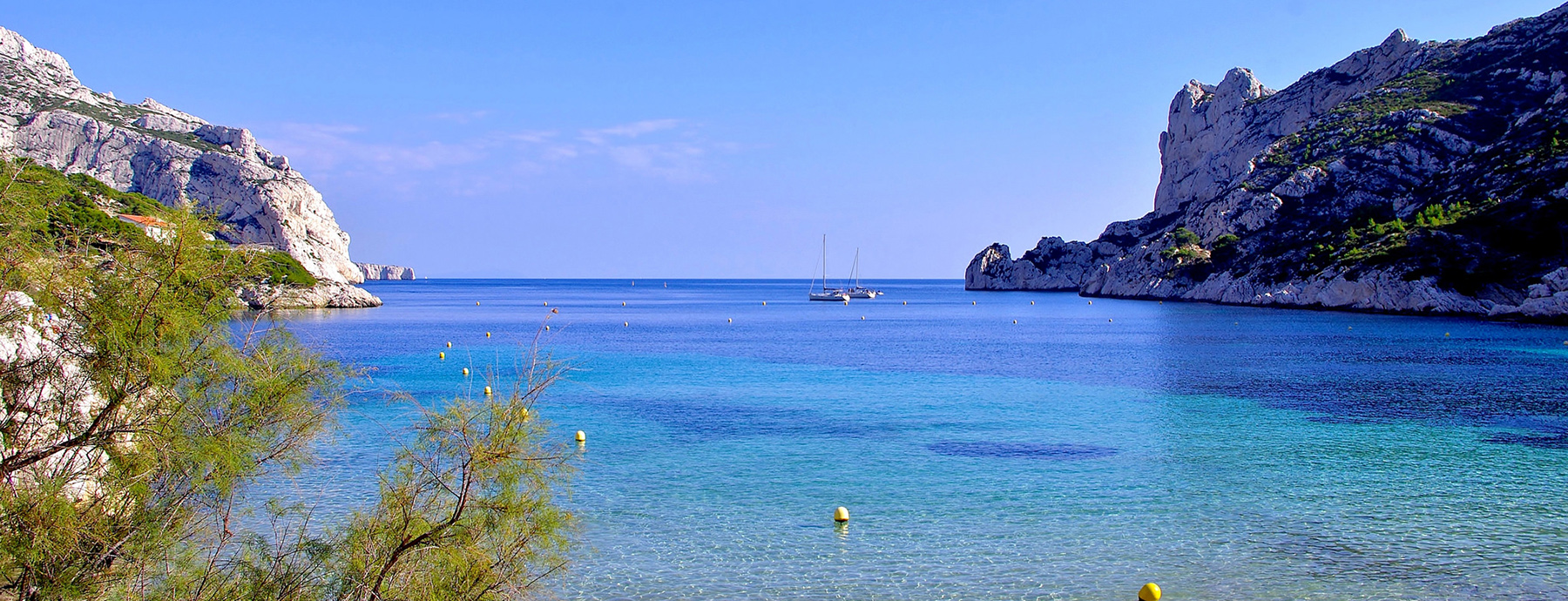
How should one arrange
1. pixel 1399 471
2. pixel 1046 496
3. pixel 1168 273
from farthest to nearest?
1. pixel 1168 273
2. pixel 1399 471
3. pixel 1046 496

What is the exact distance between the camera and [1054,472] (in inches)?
669

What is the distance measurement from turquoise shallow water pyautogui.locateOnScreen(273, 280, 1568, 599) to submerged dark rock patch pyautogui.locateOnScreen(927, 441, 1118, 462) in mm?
125

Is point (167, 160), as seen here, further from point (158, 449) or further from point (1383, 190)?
point (1383, 190)

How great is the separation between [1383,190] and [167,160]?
437ft

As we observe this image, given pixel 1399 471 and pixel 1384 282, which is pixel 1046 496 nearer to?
pixel 1399 471

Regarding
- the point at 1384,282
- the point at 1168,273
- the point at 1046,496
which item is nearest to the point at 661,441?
the point at 1046,496

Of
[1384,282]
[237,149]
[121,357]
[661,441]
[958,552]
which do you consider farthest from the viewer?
[237,149]

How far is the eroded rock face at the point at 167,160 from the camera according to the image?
363ft

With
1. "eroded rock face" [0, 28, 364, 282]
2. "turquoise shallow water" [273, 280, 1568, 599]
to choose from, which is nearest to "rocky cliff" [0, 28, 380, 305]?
"eroded rock face" [0, 28, 364, 282]

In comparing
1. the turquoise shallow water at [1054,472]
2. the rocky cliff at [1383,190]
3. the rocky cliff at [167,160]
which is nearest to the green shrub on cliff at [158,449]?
the turquoise shallow water at [1054,472]

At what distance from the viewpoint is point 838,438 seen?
20.6 m

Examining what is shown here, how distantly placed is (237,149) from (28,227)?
138 metres

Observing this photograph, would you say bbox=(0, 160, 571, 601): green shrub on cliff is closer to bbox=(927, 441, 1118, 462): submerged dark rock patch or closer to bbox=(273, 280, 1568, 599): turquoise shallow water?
bbox=(273, 280, 1568, 599): turquoise shallow water

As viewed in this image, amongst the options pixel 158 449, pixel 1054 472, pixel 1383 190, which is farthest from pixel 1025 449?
pixel 1383 190
